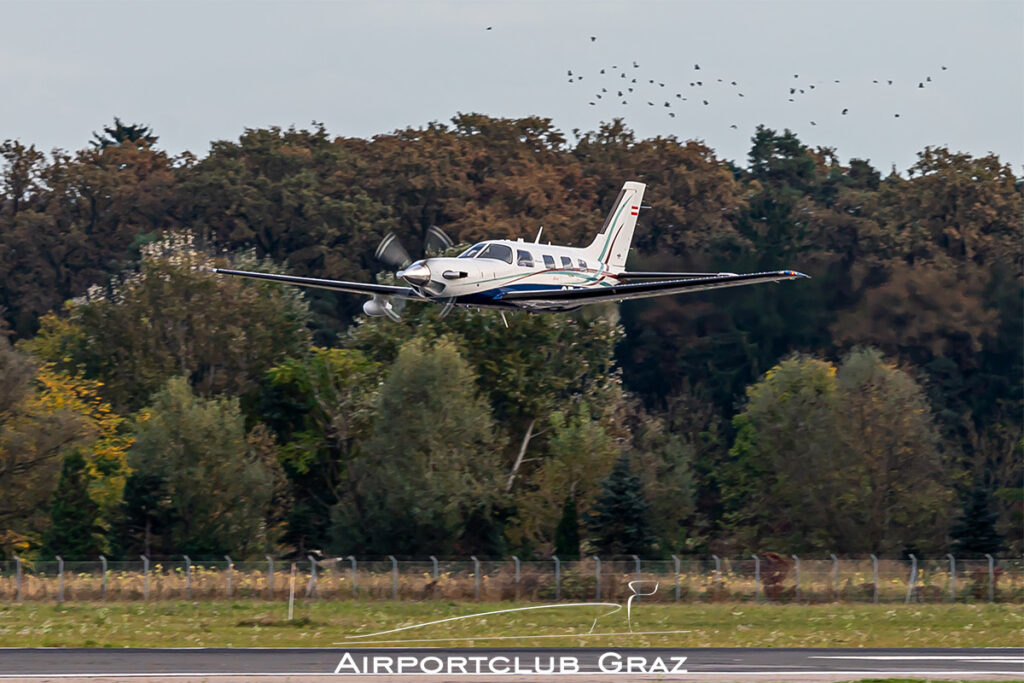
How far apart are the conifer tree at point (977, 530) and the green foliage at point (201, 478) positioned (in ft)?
104

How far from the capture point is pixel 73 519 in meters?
71.3

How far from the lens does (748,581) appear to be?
58.5 meters

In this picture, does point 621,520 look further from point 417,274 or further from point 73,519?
point 417,274

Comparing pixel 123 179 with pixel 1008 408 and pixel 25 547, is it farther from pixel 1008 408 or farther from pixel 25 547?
pixel 1008 408

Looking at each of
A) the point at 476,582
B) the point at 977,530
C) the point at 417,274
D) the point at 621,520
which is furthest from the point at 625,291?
the point at 977,530

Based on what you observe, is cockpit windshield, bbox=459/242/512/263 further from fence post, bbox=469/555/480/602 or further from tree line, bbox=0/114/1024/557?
tree line, bbox=0/114/1024/557

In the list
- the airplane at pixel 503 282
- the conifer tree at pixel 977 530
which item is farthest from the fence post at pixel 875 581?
the airplane at pixel 503 282

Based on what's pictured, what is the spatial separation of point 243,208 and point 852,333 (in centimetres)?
4791

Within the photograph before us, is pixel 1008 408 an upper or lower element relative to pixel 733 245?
lower

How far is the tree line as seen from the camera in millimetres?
73500

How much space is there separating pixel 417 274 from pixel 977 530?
40.6m

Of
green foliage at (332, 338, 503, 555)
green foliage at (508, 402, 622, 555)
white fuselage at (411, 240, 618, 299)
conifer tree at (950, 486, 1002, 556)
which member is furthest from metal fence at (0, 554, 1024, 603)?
white fuselage at (411, 240, 618, 299)

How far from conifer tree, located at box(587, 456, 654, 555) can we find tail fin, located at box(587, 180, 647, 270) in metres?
24.3

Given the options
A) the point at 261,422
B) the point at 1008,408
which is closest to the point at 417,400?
the point at 261,422
